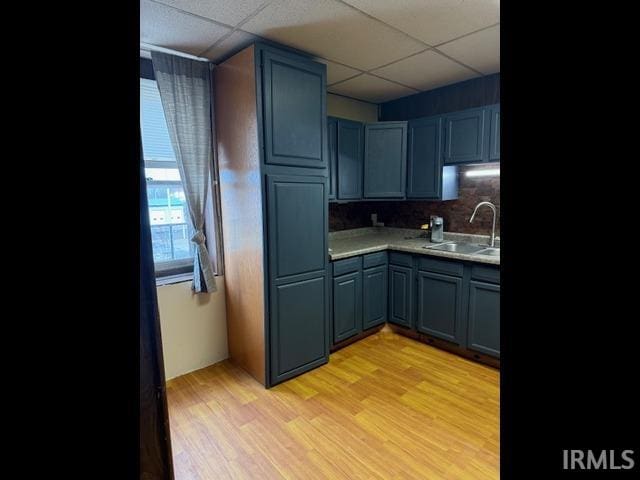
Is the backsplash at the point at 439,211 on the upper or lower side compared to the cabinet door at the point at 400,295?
upper

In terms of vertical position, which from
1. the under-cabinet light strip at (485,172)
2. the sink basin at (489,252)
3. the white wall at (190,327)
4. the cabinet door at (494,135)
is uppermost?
the cabinet door at (494,135)

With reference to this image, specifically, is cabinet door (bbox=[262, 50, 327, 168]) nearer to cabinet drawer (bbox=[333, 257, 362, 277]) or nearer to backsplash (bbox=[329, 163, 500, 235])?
cabinet drawer (bbox=[333, 257, 362, 277])

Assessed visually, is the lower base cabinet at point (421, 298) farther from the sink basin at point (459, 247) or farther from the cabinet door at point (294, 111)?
the cabinet door at point (294, 111)

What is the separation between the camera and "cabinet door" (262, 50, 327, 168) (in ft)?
7.62

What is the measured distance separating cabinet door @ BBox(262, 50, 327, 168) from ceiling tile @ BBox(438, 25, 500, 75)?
0.96 meters

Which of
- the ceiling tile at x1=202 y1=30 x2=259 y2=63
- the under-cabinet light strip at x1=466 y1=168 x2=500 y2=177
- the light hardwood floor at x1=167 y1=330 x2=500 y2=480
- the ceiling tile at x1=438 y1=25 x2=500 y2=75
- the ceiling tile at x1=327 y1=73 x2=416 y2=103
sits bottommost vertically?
the light hardwood floor at x1=167 y1=330 x2=500 y2=480

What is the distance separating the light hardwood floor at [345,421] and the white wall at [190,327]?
12cm

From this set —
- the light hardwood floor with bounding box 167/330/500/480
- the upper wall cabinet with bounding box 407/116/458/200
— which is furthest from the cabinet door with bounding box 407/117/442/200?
the light hardwood floor with bounding box 167/330/500/480

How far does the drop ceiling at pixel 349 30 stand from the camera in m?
1.85

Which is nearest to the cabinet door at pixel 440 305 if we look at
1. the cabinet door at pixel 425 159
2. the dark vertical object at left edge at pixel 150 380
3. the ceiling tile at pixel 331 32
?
the cabinet door at pixel 425 159

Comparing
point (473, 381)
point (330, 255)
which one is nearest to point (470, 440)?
point (473, 381)

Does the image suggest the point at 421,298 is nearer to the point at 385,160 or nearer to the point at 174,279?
the point at 385,160
